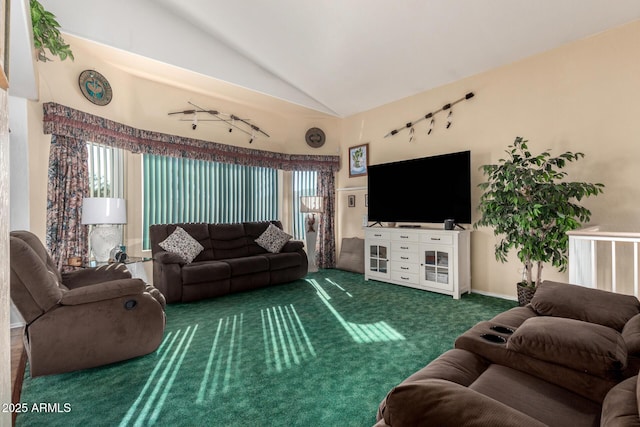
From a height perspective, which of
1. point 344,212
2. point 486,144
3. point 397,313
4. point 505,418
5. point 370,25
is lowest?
point 397,313

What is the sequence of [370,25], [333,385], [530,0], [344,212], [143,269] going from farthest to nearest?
[344,212] < [143,269] < [370,25] < [530,0] < [333,385]

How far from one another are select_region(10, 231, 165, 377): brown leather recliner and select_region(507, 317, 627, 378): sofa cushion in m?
2.33

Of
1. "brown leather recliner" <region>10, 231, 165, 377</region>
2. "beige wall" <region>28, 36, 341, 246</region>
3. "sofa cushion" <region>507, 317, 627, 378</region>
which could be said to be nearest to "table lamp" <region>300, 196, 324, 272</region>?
"beige wall" <region>28, 36, 341, 246</region>

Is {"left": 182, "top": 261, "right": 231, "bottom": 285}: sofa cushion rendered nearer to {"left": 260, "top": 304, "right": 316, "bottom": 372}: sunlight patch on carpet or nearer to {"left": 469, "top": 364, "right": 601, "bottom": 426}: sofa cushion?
{"left": 260, "top": 304, "right": 316, "bottom": 372}: sunlight patch on carpet

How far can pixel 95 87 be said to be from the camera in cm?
377

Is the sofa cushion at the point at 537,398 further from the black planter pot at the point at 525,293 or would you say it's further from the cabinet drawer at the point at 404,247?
the cabinet drawer at the point at 404,247

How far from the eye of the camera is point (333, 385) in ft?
6.39

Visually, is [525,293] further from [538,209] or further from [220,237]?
[220,237]

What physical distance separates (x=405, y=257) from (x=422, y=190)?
996 mm

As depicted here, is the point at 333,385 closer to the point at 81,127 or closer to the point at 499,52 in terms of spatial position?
the point at 81,127

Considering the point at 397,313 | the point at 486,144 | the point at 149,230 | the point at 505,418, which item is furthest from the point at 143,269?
the point at 486,144

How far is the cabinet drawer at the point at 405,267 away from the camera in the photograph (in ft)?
14.2

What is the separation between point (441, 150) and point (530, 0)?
77.3 inches

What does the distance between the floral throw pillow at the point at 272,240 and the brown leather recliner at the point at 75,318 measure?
105 inches
